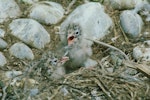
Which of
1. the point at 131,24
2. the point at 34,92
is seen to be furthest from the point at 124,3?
the point at 34,92

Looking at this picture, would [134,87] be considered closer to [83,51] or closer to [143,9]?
[83,51]

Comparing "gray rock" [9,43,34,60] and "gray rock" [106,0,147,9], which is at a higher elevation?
"gray rock" [106,0,147,9]

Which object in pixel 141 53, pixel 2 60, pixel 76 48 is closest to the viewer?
pixel 76 48

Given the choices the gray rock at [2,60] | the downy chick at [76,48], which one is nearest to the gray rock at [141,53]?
the downy chick at [76,48]

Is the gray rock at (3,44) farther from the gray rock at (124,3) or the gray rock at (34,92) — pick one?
the gray rock at (34,92)

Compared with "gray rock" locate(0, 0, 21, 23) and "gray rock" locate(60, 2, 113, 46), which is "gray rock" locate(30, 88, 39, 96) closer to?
"gray rock" locate(60, 2, 113, 46)

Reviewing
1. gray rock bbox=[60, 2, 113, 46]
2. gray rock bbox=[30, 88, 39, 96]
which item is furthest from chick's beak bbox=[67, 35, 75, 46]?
gray rock bbox=[30, 88, 39, 96]

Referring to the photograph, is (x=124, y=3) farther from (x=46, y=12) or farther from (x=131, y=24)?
(x=46, y=12)
